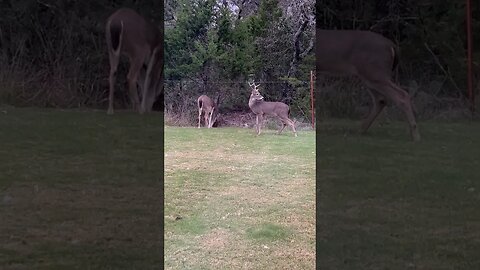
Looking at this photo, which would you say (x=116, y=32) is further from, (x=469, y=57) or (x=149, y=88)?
(x=469, y=57)

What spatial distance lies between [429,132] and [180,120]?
661mm

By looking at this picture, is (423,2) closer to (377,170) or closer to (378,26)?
(378,26)

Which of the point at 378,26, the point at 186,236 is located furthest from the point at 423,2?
the point at 186,236

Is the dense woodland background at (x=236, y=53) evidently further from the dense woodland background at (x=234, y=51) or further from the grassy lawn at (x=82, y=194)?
the grassy lawn at (x=82, y=194)

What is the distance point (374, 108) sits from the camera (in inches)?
69.6

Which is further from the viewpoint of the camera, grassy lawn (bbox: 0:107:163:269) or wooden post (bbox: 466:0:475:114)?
wooden post (bbox: 466:0:475:114)

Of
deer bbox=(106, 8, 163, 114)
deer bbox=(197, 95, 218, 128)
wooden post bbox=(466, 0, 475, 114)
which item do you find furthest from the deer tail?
wooden post bbox=(466, 0, 475, 114)

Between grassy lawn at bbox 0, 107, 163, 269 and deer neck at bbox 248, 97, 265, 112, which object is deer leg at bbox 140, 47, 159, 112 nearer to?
grassy lawn at bbox 0, 107, 163, 269

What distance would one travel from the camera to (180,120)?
1.68 metres

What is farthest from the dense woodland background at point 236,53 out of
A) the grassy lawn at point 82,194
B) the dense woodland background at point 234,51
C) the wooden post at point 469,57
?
the wooden post at point 469,57

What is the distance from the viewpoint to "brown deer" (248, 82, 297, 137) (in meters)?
1.66

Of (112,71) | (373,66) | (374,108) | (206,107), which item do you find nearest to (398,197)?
(374,108)

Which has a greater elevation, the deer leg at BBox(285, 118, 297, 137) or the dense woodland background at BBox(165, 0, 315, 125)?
the dense woodland background at BBox(165, 0, 315, 125)

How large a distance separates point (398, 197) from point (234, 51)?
57 centimetres
